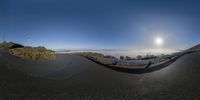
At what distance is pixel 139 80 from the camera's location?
45125 mm

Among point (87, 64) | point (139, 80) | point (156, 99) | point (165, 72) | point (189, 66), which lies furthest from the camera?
point (87, 64)

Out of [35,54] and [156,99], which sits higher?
[35,54]

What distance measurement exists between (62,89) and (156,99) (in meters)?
14.8

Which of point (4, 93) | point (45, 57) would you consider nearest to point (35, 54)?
point (45, 57)

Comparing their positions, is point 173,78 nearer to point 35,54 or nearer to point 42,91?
point 42,91

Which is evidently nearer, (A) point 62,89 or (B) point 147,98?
(B) point 147,98

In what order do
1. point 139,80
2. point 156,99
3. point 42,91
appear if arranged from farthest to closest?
point 139,80
point 42,91
point 156,99

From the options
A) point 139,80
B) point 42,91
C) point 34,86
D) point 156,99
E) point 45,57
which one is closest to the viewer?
point 156,99

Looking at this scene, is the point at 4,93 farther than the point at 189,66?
No

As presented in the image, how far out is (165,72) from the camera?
5012 centimetres

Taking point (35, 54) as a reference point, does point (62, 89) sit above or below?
below

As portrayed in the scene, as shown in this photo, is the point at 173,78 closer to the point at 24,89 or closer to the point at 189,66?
the point at 189,66

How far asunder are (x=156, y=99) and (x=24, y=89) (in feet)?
65.9

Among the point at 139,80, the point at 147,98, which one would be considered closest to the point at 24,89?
the point at 147,98
